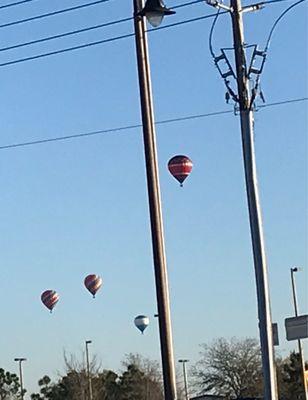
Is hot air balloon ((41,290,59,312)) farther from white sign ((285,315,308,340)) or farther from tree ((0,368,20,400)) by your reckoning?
tree ((0,368,20,400))

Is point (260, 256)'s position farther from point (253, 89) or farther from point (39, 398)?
point (39, 398)

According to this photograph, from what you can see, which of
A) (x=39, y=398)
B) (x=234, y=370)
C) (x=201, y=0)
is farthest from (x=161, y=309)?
(x=39, y=398)

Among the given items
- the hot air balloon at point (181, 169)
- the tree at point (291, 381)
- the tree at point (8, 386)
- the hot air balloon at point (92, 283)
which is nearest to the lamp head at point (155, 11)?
the hot air balloon at point (181, 169)

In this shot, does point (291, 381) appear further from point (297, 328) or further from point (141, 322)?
point (297, 328)

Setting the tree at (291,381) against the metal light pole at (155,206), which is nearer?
the metal light pole at (155,206)

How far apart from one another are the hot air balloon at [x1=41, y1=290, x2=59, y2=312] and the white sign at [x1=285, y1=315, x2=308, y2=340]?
3318cm

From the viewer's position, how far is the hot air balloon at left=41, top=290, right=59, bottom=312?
5434 cm


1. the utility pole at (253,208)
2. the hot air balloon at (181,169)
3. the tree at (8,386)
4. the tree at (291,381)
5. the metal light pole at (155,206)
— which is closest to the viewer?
the utility pole at (253,208)

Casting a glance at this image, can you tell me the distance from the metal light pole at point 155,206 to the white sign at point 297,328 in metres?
2.15

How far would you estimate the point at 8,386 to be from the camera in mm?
115562

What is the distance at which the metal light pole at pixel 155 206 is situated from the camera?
2189cm

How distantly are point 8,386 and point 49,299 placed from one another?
62.9 m

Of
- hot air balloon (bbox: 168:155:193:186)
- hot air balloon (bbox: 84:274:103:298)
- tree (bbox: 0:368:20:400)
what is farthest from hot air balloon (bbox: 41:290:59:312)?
tree (bbox: 0:368:20:400)

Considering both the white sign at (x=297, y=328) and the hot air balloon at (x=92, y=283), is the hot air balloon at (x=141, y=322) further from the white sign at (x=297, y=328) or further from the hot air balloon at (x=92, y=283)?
the white sign at (x=297, y=328)
